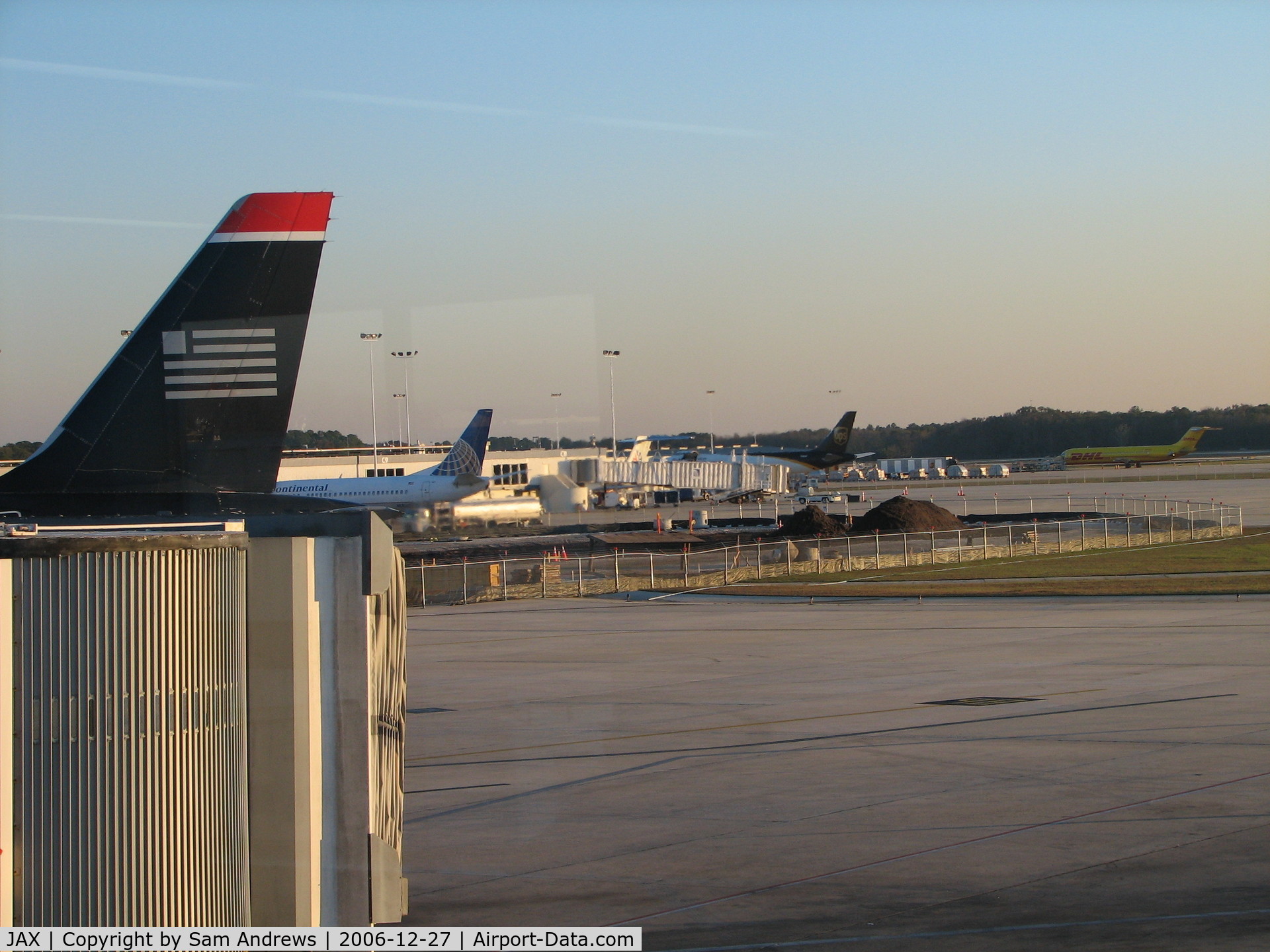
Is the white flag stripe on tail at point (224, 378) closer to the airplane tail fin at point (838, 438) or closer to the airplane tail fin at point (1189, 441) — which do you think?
the airplane tail fin at point (838, 438)

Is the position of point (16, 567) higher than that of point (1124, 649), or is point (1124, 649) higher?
point (16, 567)

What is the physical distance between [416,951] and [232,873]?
944 mm

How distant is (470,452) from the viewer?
17.1 meters

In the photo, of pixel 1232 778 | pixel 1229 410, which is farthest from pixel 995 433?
pixel 1232 778

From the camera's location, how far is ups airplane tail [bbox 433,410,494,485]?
13.7m

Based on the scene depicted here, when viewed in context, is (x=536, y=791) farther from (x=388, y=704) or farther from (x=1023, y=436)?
(x=1023, y=436)

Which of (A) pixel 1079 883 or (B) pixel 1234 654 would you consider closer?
(A) pixel 1079 883

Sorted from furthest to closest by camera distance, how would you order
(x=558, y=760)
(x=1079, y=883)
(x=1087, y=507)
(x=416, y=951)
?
(x=1087, y=507), (x=558, y=760), (x=1079, y=883), (x=416, y=951)

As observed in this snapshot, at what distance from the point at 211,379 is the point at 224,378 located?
12 cm

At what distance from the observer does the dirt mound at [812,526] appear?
182 feet

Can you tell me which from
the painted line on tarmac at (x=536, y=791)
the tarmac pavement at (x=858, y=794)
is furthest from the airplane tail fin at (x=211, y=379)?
the tarmac pavement at (x=858, y=794)

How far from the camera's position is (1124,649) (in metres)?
21.5

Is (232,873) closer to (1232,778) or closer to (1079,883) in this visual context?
(1079,883)

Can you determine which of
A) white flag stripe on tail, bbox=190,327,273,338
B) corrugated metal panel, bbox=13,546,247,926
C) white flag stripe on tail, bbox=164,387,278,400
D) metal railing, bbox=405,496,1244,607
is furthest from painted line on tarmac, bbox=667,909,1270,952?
metal railing, bbox=405,496,1244,607
